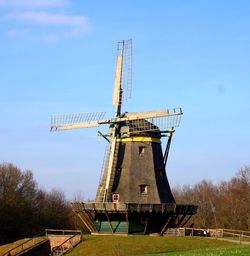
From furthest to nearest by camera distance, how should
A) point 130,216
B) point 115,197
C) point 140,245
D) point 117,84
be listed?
point 117,84, point 115,197, point 130,216, point 140,245

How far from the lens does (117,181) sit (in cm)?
3703

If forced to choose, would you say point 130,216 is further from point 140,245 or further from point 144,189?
point 140,245

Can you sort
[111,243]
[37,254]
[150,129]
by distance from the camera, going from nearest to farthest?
[111,243] < [37,254] < [150,129]

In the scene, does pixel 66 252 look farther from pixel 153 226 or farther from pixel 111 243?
pixel 153 226

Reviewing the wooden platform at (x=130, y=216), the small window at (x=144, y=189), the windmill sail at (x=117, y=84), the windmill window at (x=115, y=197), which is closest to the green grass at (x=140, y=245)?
the wooden platform at (x=130, y=216)

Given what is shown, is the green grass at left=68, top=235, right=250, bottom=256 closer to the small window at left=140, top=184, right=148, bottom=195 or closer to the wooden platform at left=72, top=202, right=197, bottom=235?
the wooden platform at left=72, top=202, right=197, bottom=235

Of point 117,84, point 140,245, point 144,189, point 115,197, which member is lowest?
point 140,245

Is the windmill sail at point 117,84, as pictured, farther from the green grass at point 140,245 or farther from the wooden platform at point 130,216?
the green grass at point 140,245

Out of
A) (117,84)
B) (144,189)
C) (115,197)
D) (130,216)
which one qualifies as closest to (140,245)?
(130,216)

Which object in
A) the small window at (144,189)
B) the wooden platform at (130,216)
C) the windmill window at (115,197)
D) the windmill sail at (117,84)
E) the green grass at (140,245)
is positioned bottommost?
the green grass at (140,245)

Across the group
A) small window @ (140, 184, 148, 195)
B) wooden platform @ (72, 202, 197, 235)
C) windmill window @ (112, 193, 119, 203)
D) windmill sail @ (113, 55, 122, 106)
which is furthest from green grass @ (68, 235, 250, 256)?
windmill sail @ (113, 55, 122, 106)

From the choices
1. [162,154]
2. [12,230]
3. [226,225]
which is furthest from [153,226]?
[226,225]

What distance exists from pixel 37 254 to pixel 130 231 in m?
6.06

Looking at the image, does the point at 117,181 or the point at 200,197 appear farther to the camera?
the point at 200,197
